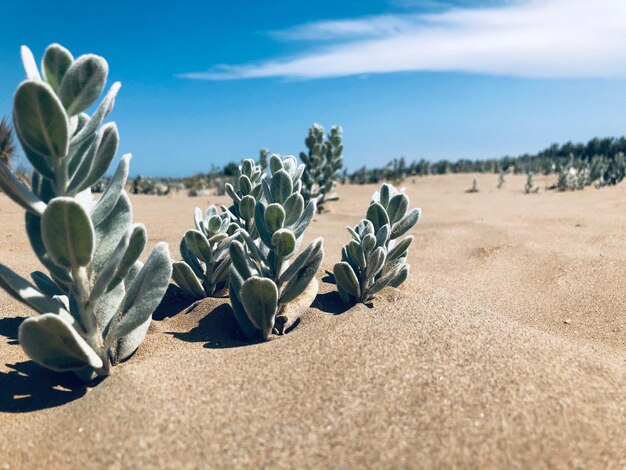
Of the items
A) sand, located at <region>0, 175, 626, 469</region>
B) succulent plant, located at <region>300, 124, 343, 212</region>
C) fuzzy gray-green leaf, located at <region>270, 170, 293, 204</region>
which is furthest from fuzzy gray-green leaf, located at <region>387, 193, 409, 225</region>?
succulent plant, located at <region>300, 124, 343, 212</region>

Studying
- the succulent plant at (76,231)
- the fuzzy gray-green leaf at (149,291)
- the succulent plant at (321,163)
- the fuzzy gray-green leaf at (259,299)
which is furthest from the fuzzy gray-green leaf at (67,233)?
the succulent plant at (321,163)

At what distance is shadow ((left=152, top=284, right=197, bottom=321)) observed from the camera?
258 centimetres

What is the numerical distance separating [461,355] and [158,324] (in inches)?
57.5

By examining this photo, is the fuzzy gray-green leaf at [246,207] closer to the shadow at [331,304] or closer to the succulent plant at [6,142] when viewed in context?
the shadow at [331,304]

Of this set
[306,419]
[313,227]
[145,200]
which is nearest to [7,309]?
[306,419]

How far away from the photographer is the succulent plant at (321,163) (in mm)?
7293

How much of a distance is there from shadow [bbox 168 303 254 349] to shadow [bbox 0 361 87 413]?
20.7 inches

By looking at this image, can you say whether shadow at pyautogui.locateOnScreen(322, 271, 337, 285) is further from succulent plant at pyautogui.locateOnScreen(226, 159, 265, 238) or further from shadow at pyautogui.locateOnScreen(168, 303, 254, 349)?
shadow at pyautogui.locateOnScreen(168, 303, 254, 349)

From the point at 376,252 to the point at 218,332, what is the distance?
89 cm

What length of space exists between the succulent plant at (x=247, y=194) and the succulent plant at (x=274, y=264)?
52 cm

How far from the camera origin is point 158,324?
2.38m

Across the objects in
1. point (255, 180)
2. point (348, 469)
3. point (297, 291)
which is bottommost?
point (348, 469)

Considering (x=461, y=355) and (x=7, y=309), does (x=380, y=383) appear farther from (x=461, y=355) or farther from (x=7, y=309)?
(x=7, y=309)

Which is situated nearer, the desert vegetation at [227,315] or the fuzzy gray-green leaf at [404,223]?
the desert vegetation at [227,315]
